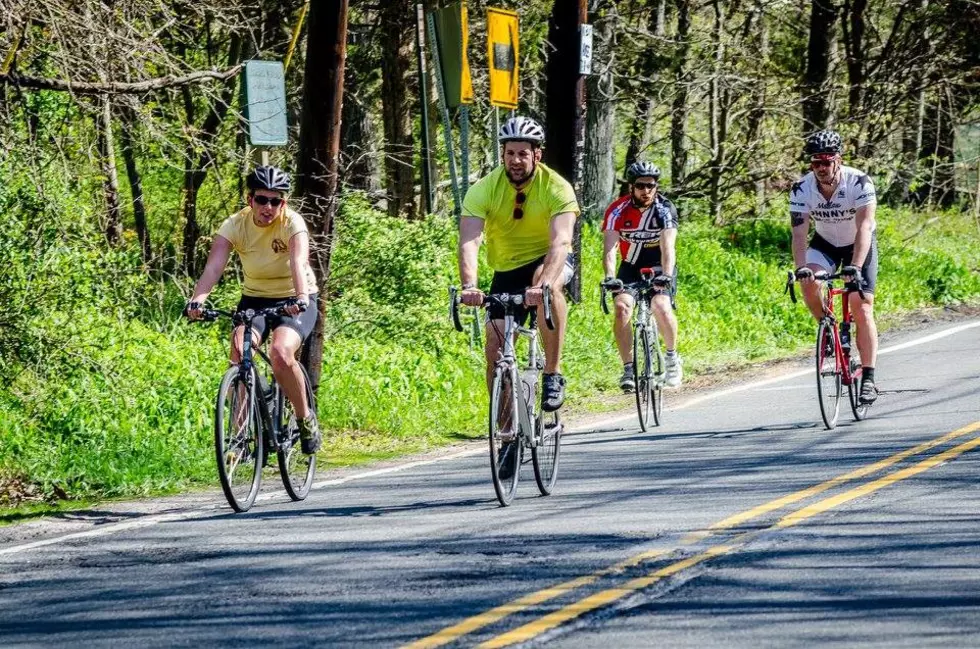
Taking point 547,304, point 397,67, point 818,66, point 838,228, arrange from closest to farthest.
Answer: point 547,304 → point 838,228 → point 397,67 → point 818,66

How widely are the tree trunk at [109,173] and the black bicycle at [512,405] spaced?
193 inches

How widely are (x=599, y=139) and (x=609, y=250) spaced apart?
11947 mm

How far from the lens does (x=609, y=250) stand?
1360 cm

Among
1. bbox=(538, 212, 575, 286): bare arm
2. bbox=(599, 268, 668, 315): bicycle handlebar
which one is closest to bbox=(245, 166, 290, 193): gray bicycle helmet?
bbox=(538, 212, 575, 286): bare arm

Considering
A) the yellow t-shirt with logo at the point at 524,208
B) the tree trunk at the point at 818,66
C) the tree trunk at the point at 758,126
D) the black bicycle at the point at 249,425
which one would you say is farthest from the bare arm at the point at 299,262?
the tree trunk at the point at 818,66

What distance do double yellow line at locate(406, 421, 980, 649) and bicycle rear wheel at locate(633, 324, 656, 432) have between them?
2999 mm

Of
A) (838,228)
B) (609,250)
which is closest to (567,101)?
(609,250)

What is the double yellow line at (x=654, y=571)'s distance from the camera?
596cm

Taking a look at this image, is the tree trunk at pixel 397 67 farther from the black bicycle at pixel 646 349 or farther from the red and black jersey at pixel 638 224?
the black bicycle at pixel 646 349

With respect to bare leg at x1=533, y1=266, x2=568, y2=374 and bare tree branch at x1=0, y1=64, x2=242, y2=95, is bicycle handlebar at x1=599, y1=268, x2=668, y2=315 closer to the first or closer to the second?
bare leg at x1=533, y1=266, x2=568, y2=374

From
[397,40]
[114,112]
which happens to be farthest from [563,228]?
[397,40]

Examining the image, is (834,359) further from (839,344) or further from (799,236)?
(799,236)

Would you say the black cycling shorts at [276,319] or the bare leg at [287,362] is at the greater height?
the black cycling shorts at [276,319]

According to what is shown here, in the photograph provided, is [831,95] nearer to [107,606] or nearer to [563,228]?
[563,228]
